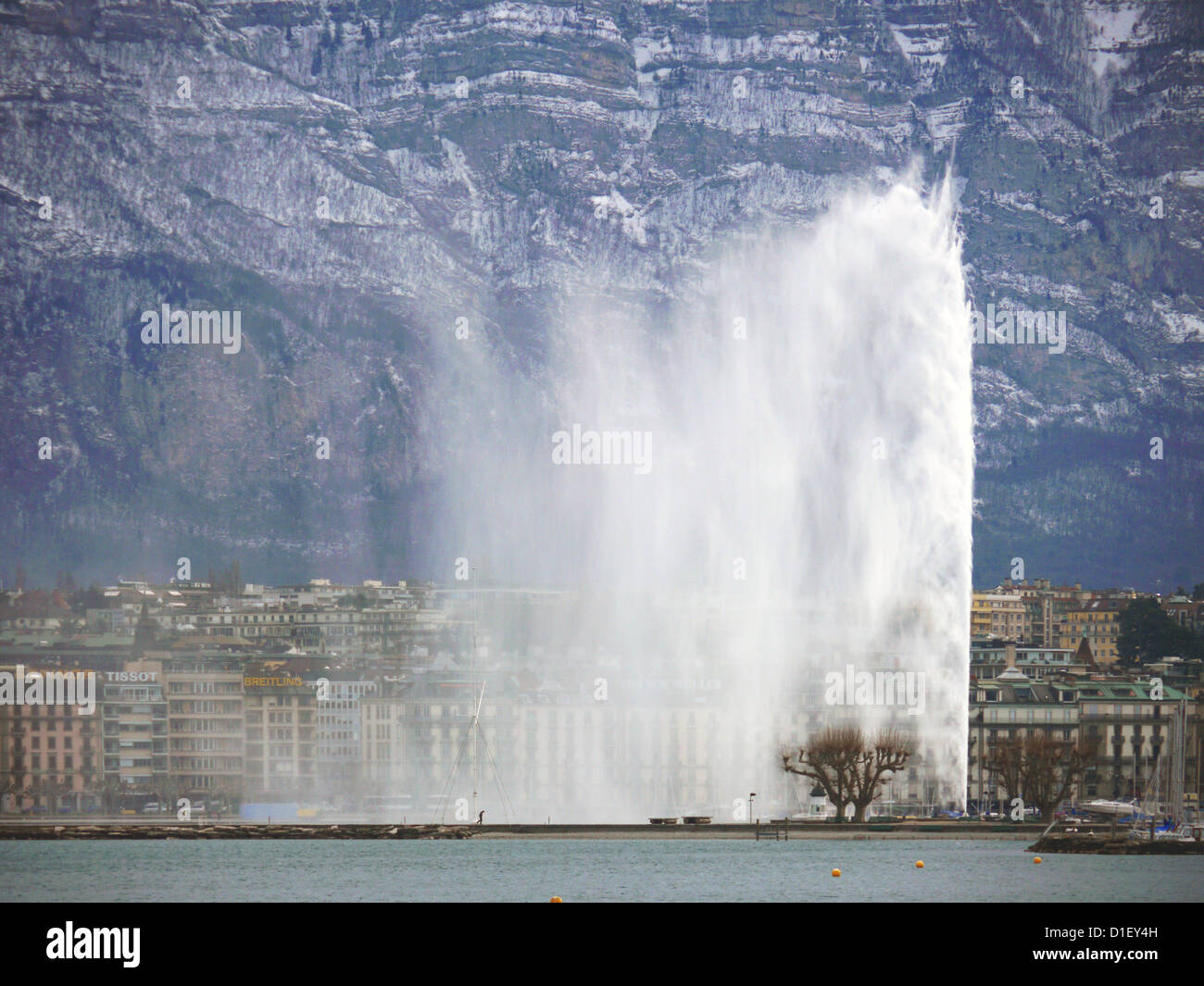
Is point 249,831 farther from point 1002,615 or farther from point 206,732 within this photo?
Result: point 1002,615

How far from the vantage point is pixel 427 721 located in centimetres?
11988

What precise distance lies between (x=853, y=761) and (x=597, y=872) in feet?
60.0

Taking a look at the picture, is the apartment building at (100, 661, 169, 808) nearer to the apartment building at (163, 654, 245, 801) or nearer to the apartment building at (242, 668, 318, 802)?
the apartment building at (163, 654, 245, 801)

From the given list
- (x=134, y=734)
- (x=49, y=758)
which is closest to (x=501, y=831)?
(x=49, y=758)

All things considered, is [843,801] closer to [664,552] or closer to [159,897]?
[159,897]

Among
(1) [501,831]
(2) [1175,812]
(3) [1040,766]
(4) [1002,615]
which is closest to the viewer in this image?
(2) [1175,812]

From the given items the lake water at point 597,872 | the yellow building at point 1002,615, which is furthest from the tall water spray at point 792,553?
the yellow building at point 1002,615

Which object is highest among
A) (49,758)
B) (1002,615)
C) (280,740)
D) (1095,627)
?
(1002,615)

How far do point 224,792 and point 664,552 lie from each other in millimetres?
28597

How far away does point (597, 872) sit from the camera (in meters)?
71.8

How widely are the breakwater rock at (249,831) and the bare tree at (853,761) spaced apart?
1496 centimetres

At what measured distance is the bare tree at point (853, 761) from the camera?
283 feet

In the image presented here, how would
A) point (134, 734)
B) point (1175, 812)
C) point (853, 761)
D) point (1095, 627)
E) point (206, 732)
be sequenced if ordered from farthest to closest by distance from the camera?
point (1095, 627)
point (134, 734)
point (206, 732)
point (853, 761)
point (1175, 812)
